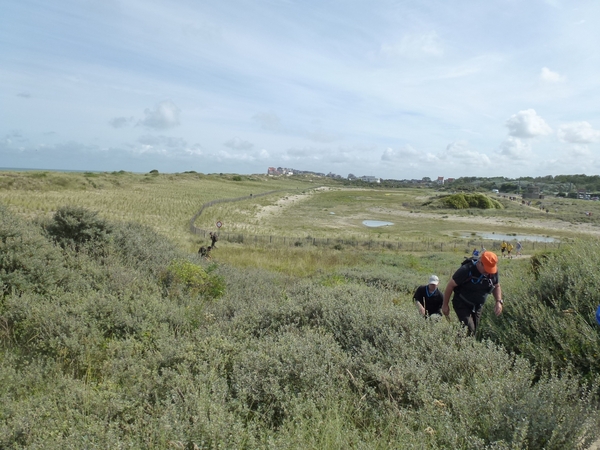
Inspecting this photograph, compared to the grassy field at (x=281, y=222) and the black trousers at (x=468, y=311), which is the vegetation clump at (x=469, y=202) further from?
the black trousers at (x=468, y=311)

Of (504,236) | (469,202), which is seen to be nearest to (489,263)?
(504,236)

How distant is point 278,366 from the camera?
360cm

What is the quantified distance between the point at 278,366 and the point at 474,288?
3.43 m

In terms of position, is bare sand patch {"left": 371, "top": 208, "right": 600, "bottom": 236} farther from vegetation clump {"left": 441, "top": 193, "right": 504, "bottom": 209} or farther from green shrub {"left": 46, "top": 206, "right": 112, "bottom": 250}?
green shrub {"left": 46, "top": 206, "right": 112, "bottom": 250}

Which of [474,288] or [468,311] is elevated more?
[474,288]

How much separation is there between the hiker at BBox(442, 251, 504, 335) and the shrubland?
0.28 meters

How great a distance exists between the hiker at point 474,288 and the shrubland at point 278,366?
28 cm

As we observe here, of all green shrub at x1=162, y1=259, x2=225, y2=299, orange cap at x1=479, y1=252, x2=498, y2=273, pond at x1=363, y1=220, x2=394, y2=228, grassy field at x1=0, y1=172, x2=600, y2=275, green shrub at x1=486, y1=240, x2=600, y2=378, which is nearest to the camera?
green shrub at x1=486, y1=240, x2=600, y2=378

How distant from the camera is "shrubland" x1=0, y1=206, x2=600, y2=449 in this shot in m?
2.72

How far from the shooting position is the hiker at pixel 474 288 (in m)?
5.43

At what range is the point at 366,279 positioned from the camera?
495 inches

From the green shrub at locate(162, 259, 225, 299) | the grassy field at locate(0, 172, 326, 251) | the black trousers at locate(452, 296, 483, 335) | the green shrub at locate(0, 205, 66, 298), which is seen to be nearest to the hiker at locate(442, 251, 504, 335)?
the black trousers at locate(452, 296, 483, 335)

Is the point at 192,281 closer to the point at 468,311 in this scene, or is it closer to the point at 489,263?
the point at 468,311

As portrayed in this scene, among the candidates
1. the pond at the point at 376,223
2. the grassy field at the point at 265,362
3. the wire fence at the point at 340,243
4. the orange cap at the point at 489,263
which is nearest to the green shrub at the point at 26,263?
the grassy field at the point at 265,362
